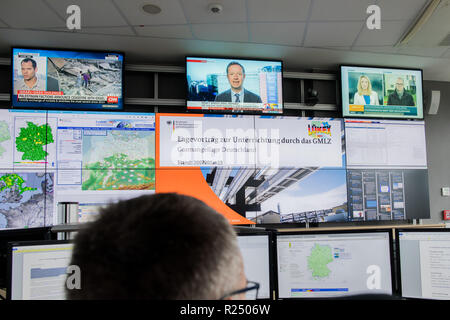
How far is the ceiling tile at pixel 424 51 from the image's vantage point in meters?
2.93

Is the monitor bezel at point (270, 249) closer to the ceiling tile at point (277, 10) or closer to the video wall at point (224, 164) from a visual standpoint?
the video wall at point (224, 164)

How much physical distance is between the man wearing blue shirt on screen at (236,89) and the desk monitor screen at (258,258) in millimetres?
2008

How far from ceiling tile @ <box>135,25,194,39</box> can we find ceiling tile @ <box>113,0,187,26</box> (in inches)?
2.8

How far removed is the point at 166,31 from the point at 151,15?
244 mm

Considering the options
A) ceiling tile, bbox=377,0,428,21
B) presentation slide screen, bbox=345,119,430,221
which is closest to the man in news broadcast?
ceiling tile, bbox=377,0,428,21

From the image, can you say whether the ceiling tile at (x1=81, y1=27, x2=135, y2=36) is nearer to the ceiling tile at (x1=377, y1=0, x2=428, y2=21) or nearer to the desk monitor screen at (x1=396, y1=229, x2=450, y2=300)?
the ceiling tile at (x1=377, y1=0, x2=428, y2=21)

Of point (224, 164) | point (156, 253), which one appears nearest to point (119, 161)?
point (224, 164)

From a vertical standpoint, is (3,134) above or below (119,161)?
above

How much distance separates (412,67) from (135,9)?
127 inches

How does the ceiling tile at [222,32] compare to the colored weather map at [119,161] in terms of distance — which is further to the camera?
the colored weather map at [119,161]

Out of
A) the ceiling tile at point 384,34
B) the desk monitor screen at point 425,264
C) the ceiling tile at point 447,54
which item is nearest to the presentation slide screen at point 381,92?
the ceiling tile at point 447,54

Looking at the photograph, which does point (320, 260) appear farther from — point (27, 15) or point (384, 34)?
point (27, 15)

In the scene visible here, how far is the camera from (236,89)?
3031mm

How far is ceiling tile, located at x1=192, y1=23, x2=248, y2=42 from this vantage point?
99.3 inches
